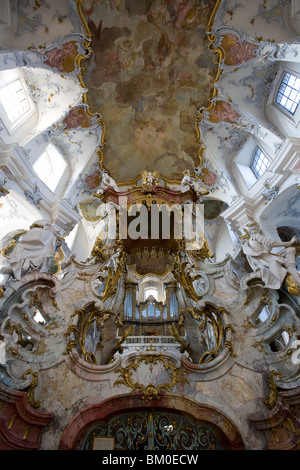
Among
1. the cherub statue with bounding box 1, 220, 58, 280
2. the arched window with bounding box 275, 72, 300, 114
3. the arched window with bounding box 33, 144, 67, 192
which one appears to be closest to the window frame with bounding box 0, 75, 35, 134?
the arched window with bounding box 33, 144, 67, 192

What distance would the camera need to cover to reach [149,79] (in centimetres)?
1281

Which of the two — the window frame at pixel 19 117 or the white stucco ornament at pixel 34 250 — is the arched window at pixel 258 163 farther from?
the window frame at pixel 19 117

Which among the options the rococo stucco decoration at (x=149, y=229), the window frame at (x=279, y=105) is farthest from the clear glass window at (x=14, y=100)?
the window frame at (x=279, y=105)

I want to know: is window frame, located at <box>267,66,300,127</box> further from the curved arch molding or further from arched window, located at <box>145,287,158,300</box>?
the curved arch molding

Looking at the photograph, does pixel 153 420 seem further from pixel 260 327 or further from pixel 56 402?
pixel 260 327

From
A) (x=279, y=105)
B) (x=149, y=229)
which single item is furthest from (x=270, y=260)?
(x=279, y=105)

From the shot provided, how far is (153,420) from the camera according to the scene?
18.1 ft

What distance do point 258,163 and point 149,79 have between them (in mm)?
6069

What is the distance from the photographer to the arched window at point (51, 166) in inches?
496

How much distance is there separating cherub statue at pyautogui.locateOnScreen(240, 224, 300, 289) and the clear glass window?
9.39 meters

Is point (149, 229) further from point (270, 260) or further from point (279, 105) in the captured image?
point (279, 105)

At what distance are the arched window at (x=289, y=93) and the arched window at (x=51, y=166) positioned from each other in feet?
31.3

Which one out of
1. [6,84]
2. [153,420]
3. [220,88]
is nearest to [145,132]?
[220,88]
